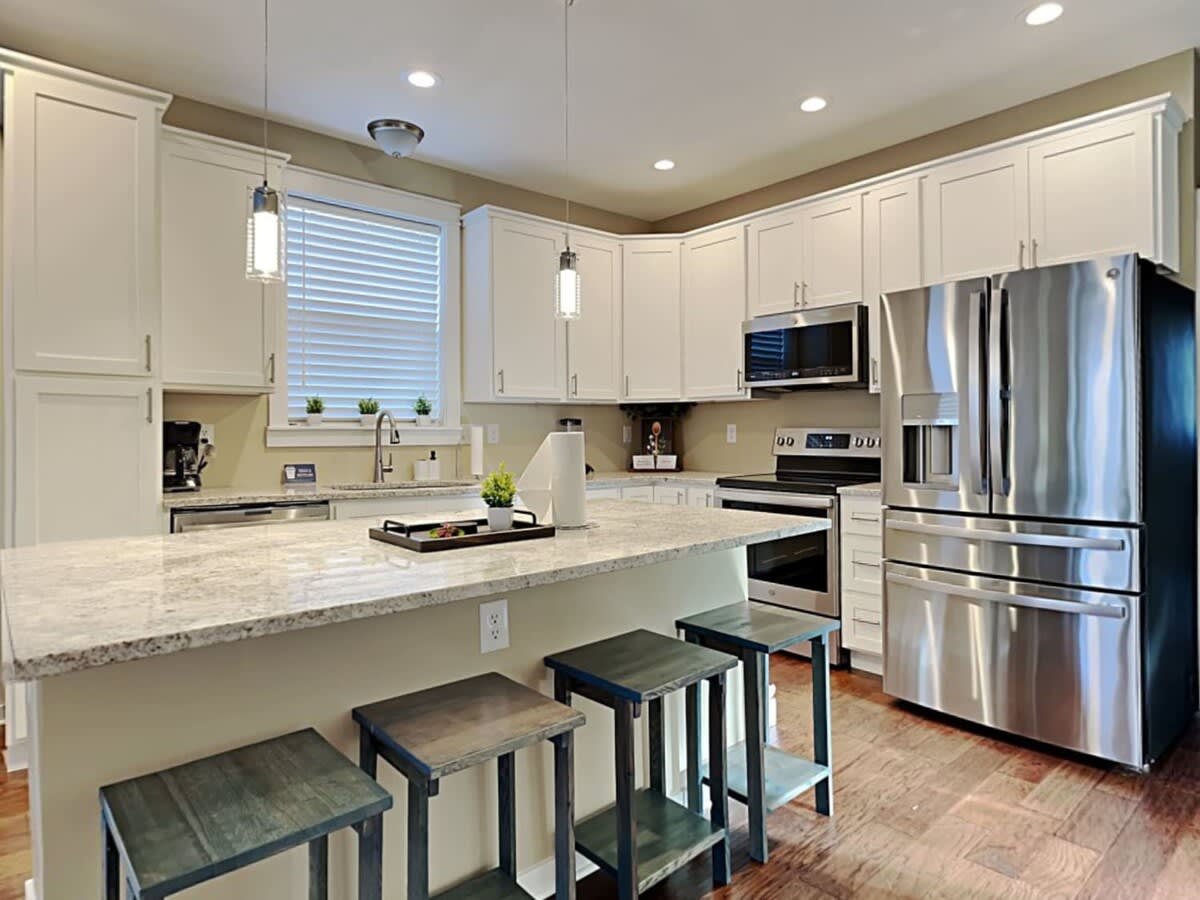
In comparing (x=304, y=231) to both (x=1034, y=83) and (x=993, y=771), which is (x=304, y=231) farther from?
(x=993, y=771)

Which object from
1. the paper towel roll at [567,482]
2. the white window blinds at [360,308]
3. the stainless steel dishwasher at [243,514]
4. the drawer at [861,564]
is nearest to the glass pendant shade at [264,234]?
the paper towel roll at [567,482]

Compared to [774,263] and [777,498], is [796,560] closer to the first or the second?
[777,498]

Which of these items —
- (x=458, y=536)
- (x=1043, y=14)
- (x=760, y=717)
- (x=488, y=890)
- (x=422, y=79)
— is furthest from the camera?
(x=422, y=79)

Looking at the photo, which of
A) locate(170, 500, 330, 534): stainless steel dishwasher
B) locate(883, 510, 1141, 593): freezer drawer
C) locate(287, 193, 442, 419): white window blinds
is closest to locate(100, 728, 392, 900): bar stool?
locate(170, 500, 330, 534): stainless steel dishwasher

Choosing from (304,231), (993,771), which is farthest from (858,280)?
(304,231)

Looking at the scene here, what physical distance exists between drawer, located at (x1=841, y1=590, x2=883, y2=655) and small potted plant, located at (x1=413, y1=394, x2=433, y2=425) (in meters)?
2.46

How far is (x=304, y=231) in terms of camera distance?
12.3 ft

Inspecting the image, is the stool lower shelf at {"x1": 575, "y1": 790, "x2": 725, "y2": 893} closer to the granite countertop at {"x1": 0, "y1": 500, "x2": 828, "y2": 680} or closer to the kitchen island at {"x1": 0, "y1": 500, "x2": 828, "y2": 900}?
the kitchen island at {"x1": 0, "y1": 500, "x2": 828, "y2": 900}

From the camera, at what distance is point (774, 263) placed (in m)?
4.16

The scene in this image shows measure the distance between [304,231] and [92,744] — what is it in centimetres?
307

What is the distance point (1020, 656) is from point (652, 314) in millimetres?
2878

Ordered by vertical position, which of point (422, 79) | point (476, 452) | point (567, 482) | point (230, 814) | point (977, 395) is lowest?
point (230, 814)

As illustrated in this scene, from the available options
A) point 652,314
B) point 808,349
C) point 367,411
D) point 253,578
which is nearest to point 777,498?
point 808,349

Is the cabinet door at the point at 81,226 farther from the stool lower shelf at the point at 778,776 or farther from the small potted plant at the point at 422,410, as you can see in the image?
the stool lower shelf at the point at 778,776
